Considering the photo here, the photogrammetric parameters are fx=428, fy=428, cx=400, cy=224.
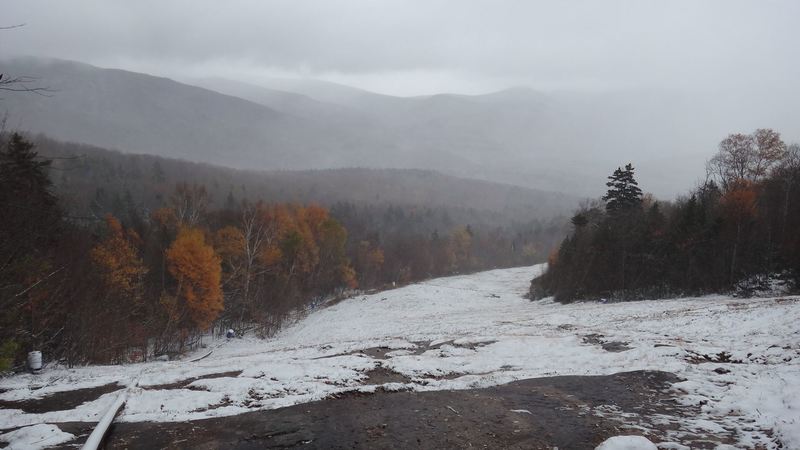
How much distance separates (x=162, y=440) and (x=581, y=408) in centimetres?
1009

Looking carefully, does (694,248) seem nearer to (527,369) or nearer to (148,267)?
(527,369)

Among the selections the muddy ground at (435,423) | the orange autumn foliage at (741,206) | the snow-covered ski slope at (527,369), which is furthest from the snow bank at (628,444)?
the orange autumn foliage at (741,206)

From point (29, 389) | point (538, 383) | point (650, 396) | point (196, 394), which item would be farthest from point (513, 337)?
point (29, 389)

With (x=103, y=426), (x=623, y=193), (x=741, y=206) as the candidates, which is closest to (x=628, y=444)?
(x=103, y=426)

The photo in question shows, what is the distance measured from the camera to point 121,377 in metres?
15.1

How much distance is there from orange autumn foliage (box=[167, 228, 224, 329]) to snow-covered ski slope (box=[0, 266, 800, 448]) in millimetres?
25060

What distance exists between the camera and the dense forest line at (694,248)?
36975 mm

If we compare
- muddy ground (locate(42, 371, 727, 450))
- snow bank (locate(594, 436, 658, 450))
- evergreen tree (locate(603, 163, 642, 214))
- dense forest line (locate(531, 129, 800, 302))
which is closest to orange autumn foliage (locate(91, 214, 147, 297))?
muddy ground (locate(42, 371, 727, 450))

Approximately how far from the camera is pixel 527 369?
1571cm

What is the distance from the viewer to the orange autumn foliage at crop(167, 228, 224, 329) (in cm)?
4244

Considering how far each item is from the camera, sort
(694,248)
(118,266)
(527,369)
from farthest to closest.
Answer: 1. (694,248)
2. (118,266)
3. (527,369)

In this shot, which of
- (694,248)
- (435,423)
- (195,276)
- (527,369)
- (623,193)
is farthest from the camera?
(623,193)

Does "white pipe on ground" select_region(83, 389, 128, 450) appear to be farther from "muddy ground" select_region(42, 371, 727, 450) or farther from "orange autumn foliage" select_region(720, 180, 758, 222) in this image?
"orange autumn foliage" select_region(720, 180, 758, 222)

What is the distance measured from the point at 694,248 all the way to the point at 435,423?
3922 centimetres
